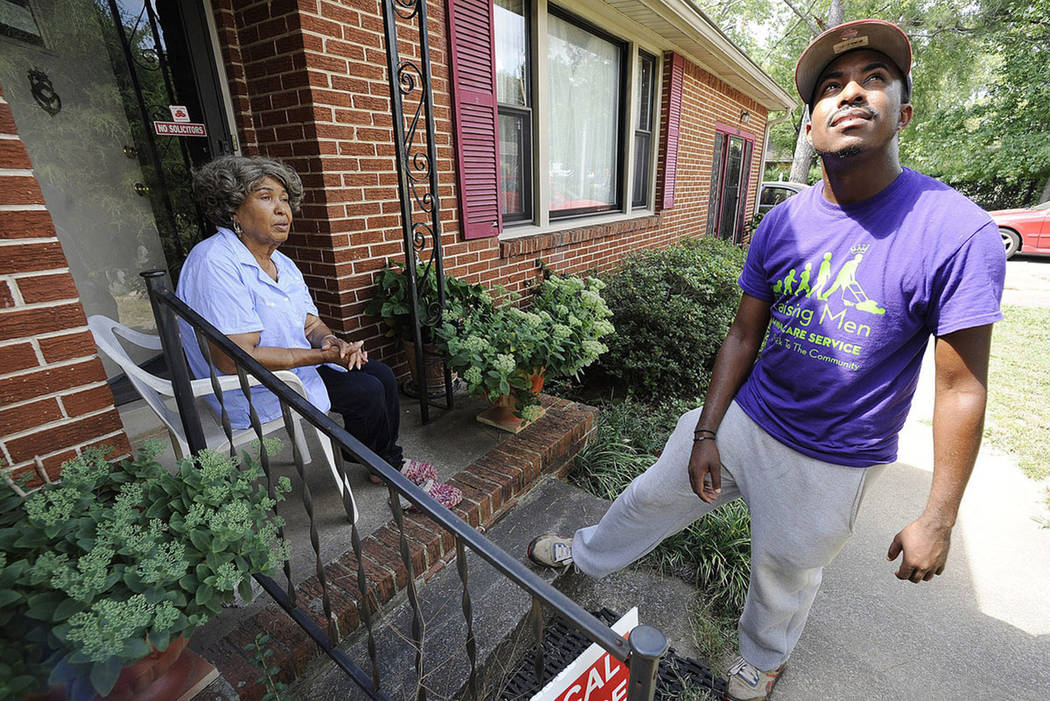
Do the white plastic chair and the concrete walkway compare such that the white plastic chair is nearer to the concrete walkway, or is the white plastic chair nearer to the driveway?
the concrete walkway

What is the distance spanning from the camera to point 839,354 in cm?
123

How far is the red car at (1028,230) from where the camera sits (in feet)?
30.4

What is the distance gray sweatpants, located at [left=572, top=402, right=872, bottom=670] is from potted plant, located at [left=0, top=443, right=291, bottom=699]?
1099 mm

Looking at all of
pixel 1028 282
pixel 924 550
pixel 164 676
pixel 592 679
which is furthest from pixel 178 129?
pixel 1028 282

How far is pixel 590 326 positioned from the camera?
263 cm

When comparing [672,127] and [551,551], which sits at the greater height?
[672,127]

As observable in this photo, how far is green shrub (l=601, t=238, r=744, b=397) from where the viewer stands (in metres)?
3.60

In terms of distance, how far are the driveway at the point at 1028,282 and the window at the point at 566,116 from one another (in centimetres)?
455

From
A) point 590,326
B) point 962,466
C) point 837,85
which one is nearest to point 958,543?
point 962,466

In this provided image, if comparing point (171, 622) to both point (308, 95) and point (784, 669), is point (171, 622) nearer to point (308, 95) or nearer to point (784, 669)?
point (784, 669)

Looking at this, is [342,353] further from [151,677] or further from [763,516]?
[763,516]

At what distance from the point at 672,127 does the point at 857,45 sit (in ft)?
15.5

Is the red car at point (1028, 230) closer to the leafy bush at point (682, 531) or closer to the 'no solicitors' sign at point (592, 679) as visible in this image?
the leafy bush at point (682, 531)

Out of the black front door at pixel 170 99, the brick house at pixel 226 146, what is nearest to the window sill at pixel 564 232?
the brick house at pixel 226 146
